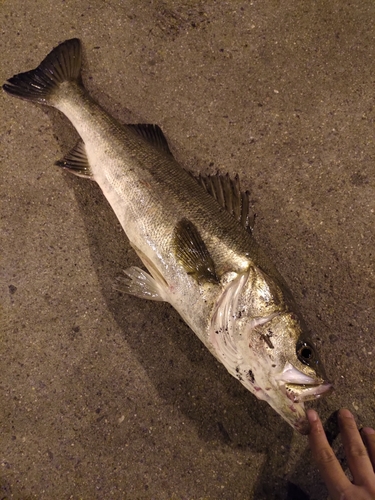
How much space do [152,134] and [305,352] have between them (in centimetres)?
194

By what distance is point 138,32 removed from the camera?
315 cm

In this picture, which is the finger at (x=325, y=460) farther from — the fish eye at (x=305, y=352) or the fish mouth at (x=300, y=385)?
the fish eye at (x=305, y=352)

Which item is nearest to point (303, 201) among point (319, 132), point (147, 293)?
point (319, 132)

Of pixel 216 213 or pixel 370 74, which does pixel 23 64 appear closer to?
pixel 216 213

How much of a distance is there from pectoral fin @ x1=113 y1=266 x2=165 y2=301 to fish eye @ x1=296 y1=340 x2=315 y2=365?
0.95 meters

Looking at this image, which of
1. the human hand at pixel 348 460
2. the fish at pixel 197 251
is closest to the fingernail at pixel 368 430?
the human hand at pixel 348 460

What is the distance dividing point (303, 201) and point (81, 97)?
1.95m

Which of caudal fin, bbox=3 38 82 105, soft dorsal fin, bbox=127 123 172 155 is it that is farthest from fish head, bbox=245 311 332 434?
caudal fin, bbox=3 38 82 105

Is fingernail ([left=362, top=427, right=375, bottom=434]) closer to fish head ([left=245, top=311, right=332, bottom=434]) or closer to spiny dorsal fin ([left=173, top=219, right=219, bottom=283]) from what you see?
fish head ([left=245, top=311, right=332, bottom=434])

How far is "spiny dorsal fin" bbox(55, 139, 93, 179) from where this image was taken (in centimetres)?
279

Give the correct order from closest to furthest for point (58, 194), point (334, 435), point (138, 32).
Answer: point (334, 435), point (58, 194), point (138, 32)

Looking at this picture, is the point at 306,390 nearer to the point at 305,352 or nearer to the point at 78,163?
the point at 305,352

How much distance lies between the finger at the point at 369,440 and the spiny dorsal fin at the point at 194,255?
161 cm

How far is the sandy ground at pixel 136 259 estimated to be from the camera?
8.87 feet
